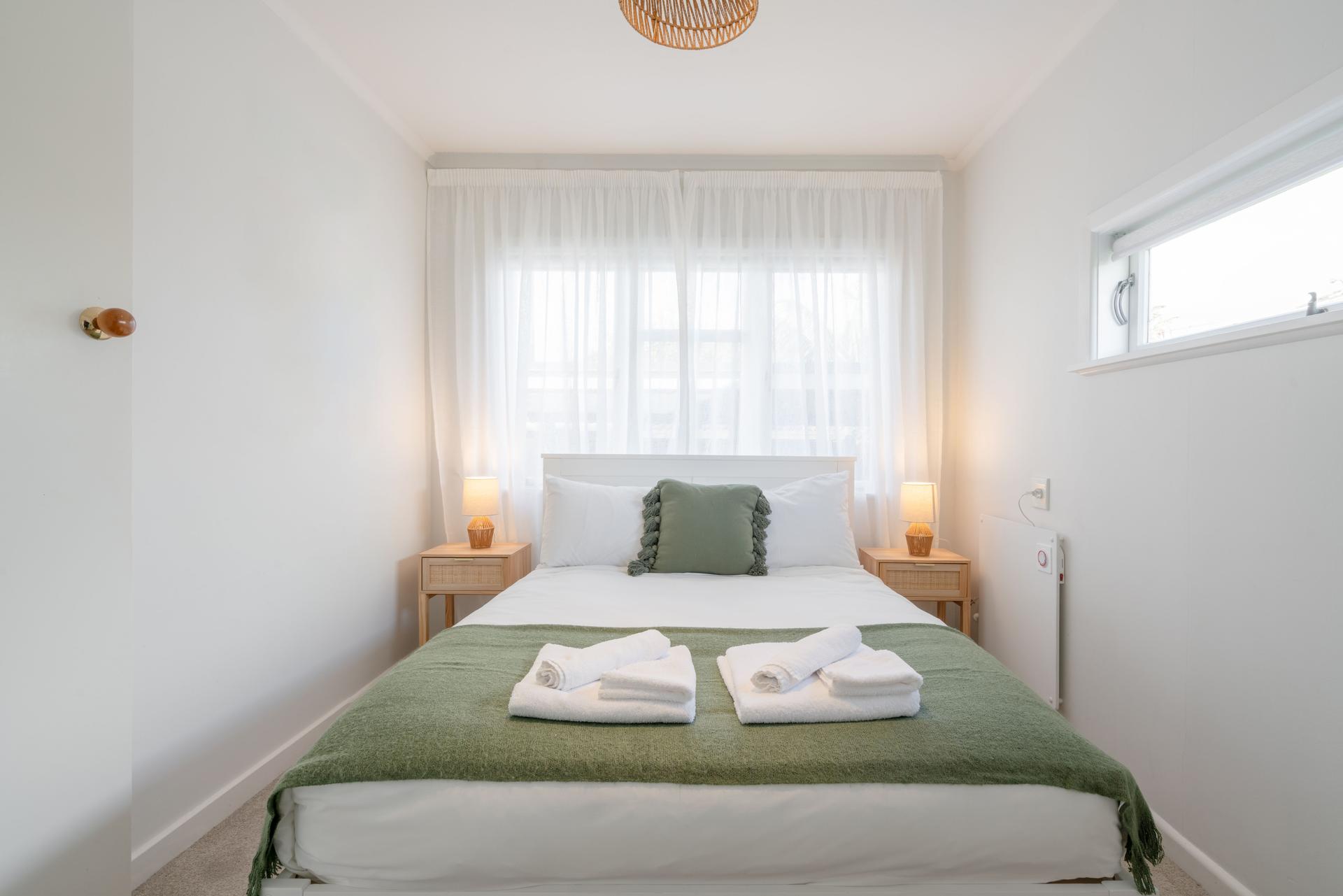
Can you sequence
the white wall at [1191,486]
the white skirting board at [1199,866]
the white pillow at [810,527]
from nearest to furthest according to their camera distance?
the white wall at [1191,486] < the white skirting board at [1199,866] < the white pillow at [810,527]

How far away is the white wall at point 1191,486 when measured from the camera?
145cm

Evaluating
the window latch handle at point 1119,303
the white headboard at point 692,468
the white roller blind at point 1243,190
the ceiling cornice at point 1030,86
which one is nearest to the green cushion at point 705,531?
the white headboard at point 692,468

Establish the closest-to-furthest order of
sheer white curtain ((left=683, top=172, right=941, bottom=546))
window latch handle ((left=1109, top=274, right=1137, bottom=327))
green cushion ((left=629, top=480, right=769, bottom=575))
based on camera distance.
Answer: window latch handle ((left=1109, top=274, right=1137, bottom=327)) < green cushion ((left=629, top=480, right=769, bottom=575)) < sheer white curtain ((left=683, top=172, right=941, bottom=546))

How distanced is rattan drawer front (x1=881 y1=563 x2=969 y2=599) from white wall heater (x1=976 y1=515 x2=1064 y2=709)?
0.13m

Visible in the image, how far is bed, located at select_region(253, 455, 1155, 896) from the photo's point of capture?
3.82 ft

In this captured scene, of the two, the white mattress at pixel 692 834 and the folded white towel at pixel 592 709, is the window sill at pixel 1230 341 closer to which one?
the white mattress at pixel 692 834

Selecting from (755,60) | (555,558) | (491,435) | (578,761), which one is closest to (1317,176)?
(755,60)

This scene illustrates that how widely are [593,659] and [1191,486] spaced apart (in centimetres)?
165

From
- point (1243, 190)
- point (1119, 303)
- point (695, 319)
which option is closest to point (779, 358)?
point (695, 319)

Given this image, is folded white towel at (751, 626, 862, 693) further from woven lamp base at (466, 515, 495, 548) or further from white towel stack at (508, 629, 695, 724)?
woven lamp base at (466, 515, 495, 548)

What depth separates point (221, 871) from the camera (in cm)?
176

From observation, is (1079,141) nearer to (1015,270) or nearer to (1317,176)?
(1015,270)

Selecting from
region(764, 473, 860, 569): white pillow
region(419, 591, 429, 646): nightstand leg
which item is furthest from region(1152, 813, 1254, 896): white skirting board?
region(419, 591, 429, 646): nightstand leg

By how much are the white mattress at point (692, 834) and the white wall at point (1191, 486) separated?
0.69 meters
